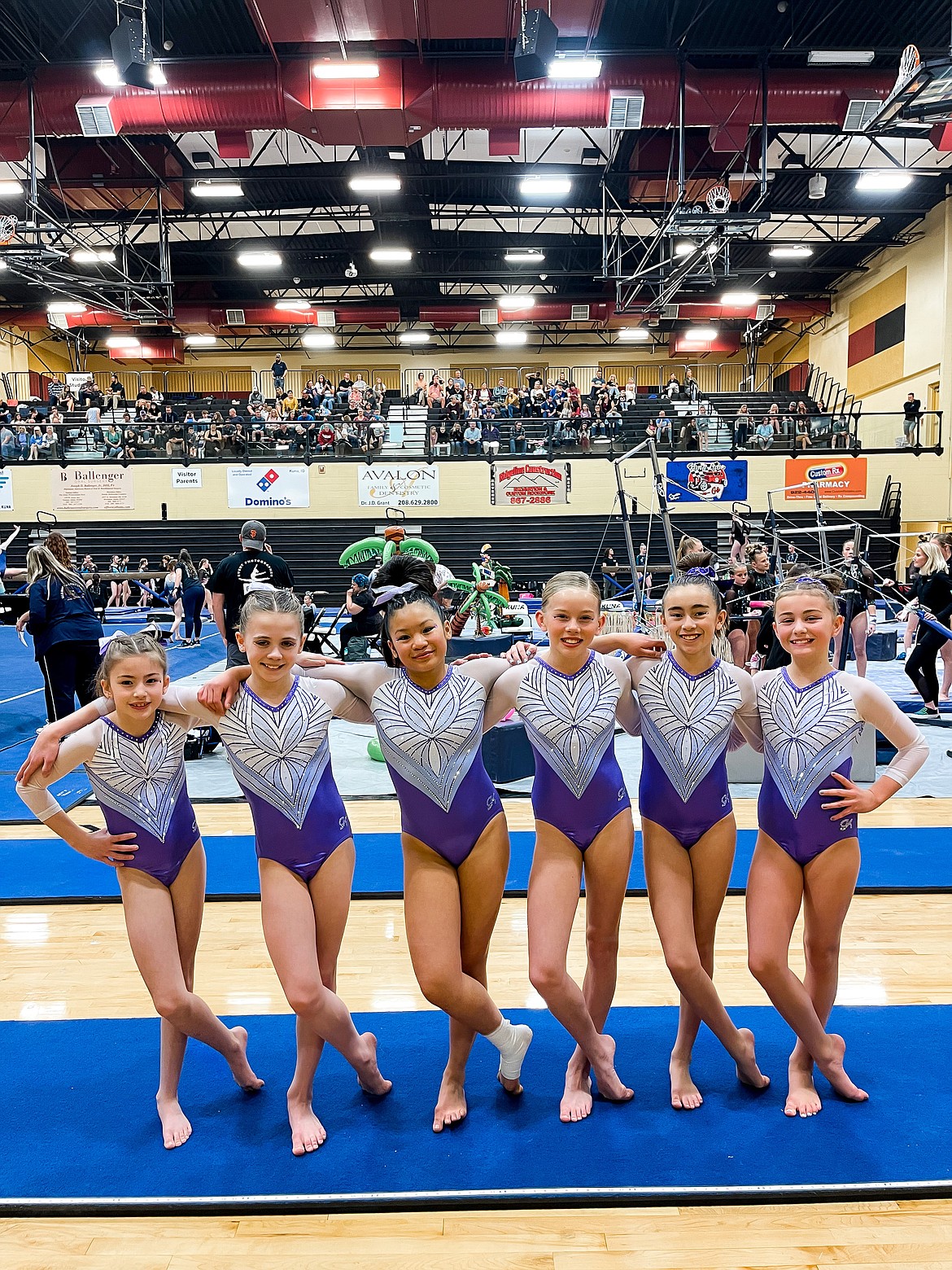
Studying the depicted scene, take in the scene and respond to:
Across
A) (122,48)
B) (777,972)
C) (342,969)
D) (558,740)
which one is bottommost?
(342,969)

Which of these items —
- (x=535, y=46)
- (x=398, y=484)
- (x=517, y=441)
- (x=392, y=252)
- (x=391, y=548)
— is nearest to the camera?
(x=391, y=548)

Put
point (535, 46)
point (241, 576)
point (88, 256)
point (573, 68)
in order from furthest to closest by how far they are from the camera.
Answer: point (88, 256) → point (573, 68) → point (535, 46) → point (241, 576)

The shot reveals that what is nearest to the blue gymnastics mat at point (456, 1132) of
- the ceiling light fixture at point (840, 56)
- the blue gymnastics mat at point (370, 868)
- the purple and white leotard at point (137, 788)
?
the purple and white leotard at point (137, 788)

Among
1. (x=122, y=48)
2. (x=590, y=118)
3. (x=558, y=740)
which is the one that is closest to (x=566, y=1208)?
(x=558, y=740)

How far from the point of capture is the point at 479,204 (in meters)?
17.9

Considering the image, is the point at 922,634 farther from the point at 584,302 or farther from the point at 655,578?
the point at 584,302

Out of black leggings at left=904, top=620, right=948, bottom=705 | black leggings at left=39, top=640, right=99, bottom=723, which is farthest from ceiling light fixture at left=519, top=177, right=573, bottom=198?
black leggings at left=39, top=640, right=99, bottom=723

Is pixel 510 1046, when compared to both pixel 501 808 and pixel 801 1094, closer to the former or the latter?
pixel 501 808

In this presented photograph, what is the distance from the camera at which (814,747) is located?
98.2 inches

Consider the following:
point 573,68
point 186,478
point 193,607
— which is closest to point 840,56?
point 573,68

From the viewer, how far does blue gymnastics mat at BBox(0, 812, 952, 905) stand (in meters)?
4.20

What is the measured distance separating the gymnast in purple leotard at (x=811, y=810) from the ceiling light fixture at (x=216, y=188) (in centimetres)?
1622

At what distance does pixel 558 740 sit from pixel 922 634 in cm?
671

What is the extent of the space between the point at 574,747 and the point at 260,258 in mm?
19873
